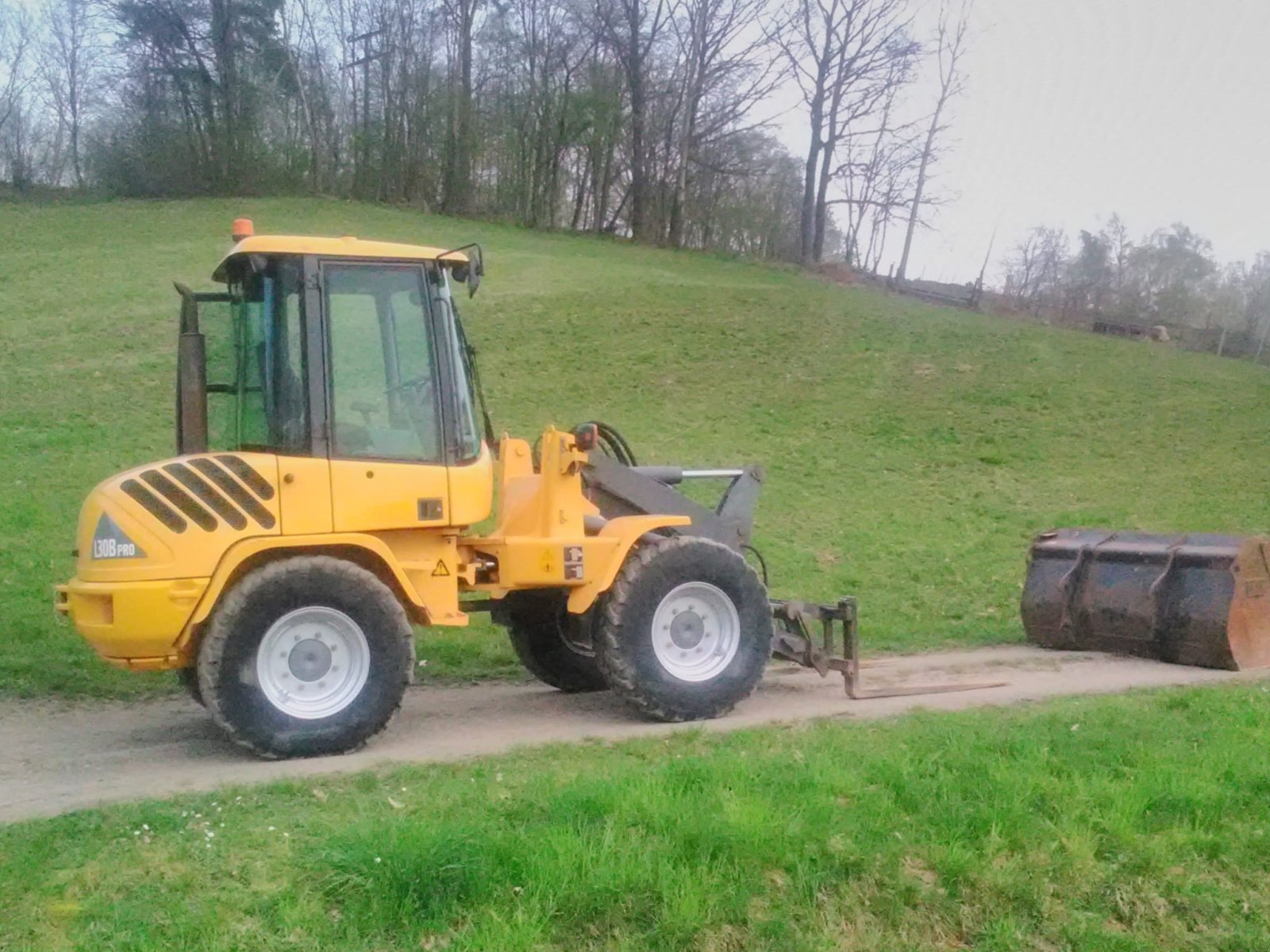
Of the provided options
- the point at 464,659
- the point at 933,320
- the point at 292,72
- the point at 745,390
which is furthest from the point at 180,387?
the point at 292,72

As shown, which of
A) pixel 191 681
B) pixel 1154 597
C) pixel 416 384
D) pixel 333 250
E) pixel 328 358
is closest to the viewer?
pixel 328 358

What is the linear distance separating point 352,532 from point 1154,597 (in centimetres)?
668

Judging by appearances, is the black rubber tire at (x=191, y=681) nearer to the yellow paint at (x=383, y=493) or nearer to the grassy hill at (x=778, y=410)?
the yellow paint at (x=383, y=493)

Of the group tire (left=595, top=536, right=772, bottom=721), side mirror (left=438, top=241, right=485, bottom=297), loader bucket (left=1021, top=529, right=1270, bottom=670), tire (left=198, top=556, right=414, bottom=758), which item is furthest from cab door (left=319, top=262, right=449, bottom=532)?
loader bucket (left=1021, top=529, right=1270, bottom=670)

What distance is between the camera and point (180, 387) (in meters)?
7.83

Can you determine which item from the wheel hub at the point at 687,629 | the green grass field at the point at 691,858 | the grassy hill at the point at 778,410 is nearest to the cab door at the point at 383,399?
the green grass field at the point at 691,858

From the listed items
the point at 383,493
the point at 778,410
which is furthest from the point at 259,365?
the point at 778,410

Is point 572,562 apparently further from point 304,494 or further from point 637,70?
point 637,70

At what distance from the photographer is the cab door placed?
7.34 m

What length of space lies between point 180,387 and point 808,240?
40.6 m

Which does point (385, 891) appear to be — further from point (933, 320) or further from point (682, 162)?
point (682, 162)

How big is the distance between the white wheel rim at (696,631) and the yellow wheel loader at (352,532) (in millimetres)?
15

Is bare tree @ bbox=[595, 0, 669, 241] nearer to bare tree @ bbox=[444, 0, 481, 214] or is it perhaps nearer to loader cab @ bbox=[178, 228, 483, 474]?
bare tree @ bbox=[444, 0, 481, 214]

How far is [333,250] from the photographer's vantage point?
7.46 metres
